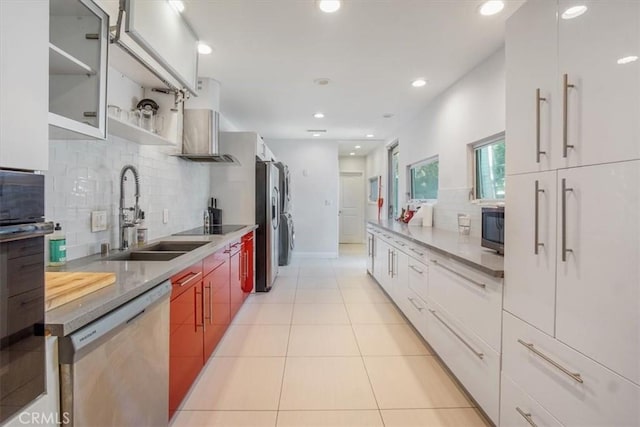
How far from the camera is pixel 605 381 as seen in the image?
1.00 m

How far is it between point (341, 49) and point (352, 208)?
21.8 feet

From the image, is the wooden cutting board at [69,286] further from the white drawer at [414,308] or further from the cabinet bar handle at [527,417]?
the white drawer at [414,308]

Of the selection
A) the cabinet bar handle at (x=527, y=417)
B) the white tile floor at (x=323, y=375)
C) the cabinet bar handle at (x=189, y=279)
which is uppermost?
the cabinet bar handle at (x=189, y=279)

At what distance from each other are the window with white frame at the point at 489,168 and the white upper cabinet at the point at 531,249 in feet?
5.11

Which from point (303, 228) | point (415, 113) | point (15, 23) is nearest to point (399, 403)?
point (15, 23)

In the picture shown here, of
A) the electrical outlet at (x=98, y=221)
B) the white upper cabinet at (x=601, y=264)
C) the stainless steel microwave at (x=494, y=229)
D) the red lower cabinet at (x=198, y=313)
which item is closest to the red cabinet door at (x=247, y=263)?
the red lower cabinet at (x=198, y=313)

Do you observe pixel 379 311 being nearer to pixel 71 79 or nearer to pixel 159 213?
pixel 159 213

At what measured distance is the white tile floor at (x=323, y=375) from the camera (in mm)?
1724

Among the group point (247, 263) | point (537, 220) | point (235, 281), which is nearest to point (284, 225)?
point (247, 263)

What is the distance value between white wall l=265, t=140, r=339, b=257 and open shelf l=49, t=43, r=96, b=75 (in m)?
5.19

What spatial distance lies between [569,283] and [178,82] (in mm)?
2502

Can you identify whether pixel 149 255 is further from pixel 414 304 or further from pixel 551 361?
pixel 551 361

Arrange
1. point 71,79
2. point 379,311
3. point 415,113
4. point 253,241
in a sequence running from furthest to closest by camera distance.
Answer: point 415,113 → point 253,241 → point 379,311 → point 71,79

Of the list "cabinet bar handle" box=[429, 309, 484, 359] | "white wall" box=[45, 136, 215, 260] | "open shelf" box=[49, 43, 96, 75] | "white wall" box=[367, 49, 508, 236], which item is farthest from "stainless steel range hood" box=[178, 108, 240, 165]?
"white wall" box=[367, 49, 508, 236]
